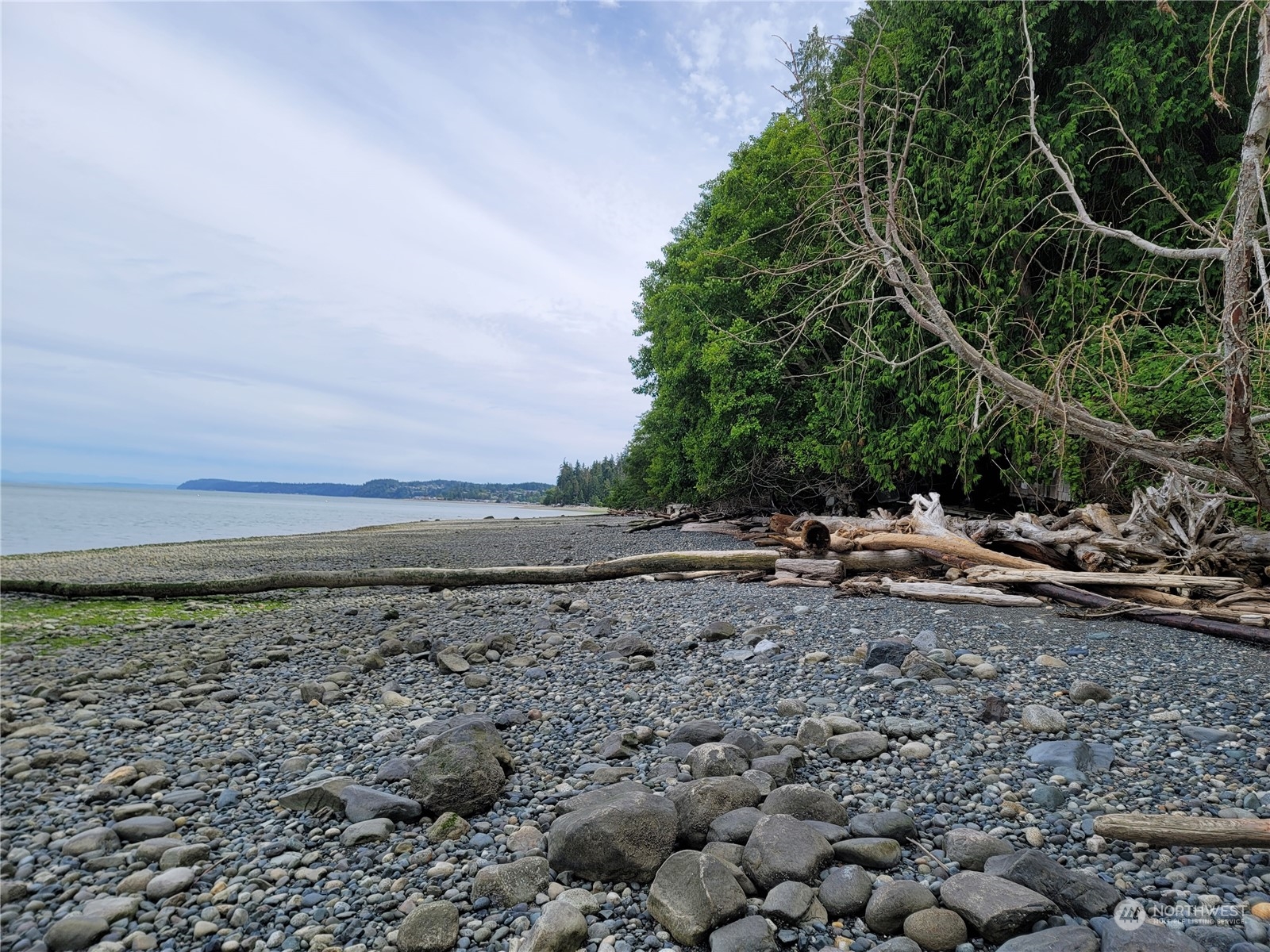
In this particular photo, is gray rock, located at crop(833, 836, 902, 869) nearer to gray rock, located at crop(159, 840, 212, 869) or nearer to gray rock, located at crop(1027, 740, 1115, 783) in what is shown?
gray rock, located at crop(1027, 740, 1115, 783)

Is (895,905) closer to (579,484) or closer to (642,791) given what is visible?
(642,791)

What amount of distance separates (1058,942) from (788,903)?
2.25 feet

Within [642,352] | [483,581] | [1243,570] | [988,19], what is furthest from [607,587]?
[642,352]

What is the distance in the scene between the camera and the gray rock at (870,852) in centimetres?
204

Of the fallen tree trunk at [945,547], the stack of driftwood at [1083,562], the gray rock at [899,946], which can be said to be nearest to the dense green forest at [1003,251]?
the stack of driftwood at [1083,562]

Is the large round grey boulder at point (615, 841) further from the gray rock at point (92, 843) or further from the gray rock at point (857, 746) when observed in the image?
the gray rock at point (92, 843)

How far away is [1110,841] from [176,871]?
311 cm

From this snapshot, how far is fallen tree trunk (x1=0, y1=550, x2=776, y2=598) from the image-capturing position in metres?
6.86

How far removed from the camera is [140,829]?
2.34 meters

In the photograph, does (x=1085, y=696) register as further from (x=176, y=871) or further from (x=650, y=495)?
(x=650, y=495)

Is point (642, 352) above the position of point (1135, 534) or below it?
above

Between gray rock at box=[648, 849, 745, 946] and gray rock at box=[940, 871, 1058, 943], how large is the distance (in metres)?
0.62

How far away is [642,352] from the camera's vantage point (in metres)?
27.5

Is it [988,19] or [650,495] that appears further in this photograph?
[650,495]
